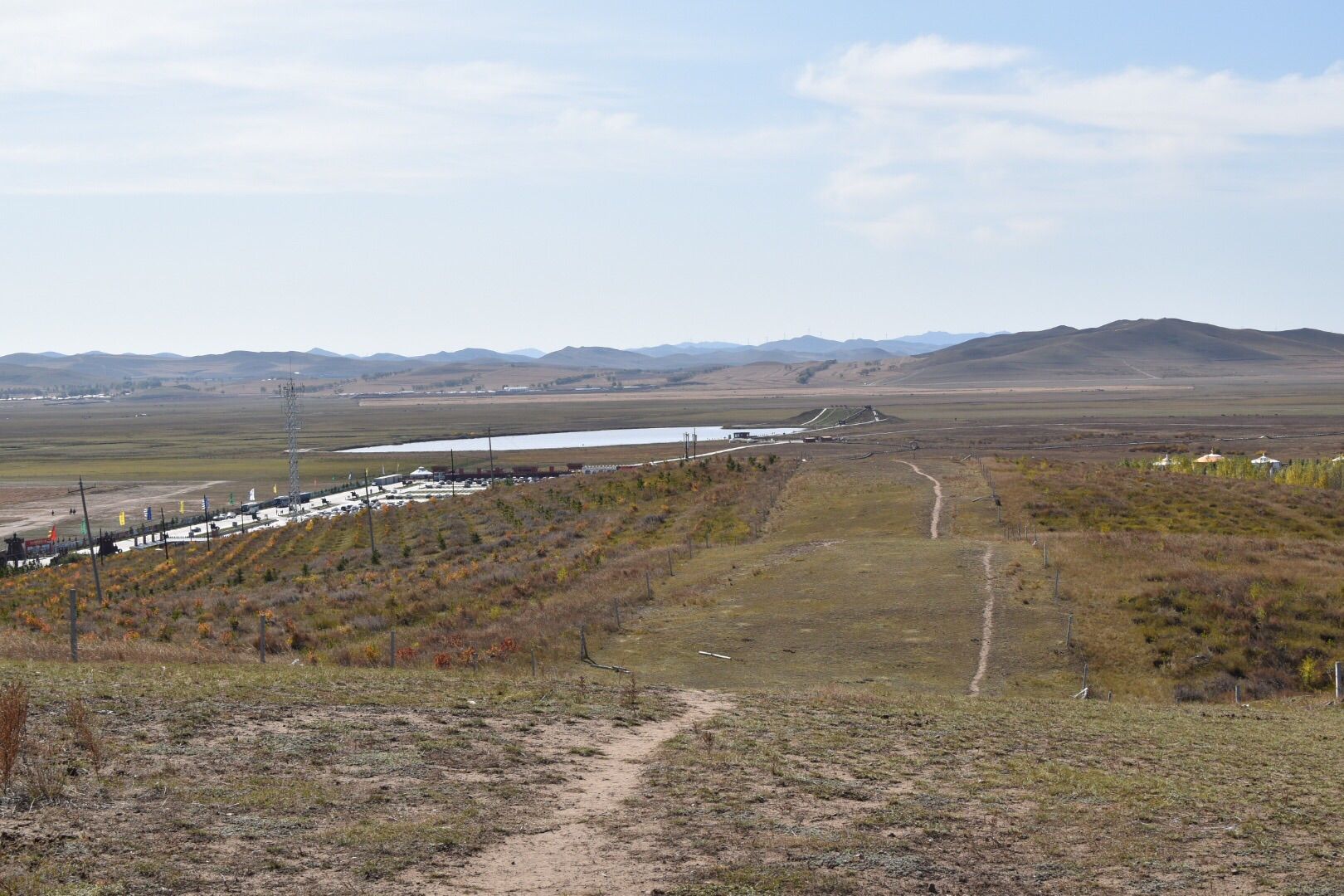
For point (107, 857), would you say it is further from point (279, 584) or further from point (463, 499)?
point (463, 499)

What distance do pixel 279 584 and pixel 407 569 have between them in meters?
6.00

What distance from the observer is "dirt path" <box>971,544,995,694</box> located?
93.6ft

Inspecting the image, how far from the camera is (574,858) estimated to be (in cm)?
1234

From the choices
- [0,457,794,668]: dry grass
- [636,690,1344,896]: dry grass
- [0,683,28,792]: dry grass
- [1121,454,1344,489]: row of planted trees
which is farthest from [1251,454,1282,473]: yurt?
[0,683,28,792]: dry grass

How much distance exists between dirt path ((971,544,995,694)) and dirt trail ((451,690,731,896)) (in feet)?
48.4

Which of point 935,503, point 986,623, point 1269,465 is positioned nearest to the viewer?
point 986,623

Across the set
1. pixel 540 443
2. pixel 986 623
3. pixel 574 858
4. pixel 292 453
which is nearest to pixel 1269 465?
pixel 986 623

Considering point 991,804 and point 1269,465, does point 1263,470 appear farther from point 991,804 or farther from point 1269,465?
point 991,804

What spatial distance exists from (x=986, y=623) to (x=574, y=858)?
22.9m

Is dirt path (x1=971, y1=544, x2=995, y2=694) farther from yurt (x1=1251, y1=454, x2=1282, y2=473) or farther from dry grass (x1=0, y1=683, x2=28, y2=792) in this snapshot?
yurt (x1=1251, y1=454, x2=1282, y2=473)

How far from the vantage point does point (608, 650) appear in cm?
3155

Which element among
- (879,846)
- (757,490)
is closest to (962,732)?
(879,846)

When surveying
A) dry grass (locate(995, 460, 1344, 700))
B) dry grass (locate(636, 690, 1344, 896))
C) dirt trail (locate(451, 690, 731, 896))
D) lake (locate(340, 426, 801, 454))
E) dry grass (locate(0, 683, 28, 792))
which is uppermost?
dry grass (locate(0, 683, 28, 792))

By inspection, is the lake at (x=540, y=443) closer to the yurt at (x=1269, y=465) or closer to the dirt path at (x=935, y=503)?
the yurt at (x=1269, y=465)
